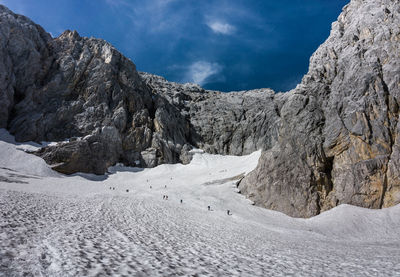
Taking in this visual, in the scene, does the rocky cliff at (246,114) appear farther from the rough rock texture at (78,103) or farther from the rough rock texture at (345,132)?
the rough rock texture at (78,103)

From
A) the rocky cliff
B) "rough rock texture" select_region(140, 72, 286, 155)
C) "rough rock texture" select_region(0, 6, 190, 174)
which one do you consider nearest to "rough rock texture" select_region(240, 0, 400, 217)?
the rocky cliff

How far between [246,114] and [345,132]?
57.2 meters

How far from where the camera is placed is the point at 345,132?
106 feet

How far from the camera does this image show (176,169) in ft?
214

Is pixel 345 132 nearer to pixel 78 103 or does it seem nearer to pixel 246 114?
pixel 246 114

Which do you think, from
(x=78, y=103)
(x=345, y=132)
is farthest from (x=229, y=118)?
(x=345, y=132)

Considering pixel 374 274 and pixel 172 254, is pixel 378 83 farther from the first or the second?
pixel 172 254

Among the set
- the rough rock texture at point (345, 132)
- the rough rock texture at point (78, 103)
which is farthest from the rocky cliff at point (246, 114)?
the rough rock texture at point (78, 103)

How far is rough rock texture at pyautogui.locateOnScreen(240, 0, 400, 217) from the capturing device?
28.7m

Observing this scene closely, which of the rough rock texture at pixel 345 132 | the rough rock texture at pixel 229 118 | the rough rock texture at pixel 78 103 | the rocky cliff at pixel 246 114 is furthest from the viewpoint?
the rough rock texture at pixel 229 118

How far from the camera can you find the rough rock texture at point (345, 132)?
94.3 feet

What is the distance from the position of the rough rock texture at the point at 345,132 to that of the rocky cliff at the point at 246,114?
15 centimetres

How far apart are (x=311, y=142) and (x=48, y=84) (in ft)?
250

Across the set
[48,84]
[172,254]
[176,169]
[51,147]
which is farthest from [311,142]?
[48,84]
